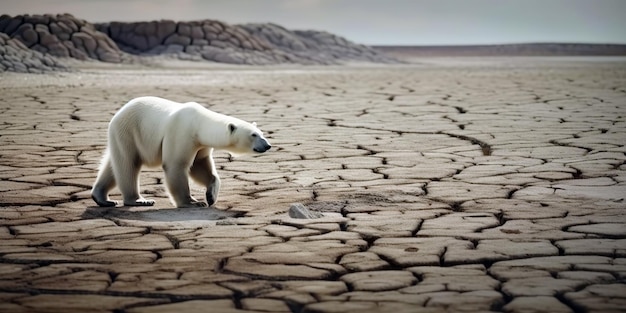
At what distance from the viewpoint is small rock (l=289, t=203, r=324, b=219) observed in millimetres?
4305

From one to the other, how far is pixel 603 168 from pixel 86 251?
3345mm

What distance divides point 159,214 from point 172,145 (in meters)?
0.33

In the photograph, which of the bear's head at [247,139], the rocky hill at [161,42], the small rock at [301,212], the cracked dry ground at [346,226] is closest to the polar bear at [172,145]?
the bear's head at [247,139]

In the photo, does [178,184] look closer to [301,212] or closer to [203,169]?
[203,169]

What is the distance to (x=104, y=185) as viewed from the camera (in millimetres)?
4773

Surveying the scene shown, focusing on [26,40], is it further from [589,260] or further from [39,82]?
[589,260]

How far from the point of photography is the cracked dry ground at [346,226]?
3.05m

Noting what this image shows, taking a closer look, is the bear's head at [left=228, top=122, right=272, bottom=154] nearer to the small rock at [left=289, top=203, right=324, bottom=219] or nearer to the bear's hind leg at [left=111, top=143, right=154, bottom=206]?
the small rock at [left=289, top=203, right=324, bottom=219]

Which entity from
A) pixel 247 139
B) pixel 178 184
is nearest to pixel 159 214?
pixel 178 184

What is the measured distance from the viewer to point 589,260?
3.46 m

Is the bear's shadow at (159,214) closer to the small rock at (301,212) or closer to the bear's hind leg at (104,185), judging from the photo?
the bear's hind leg at (104,185)

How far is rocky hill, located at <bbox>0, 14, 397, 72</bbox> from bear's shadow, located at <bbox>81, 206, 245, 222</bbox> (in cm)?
1530

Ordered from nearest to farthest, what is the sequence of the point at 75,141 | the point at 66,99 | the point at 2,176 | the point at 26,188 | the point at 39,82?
the point at 26,188
the point at 2,176
the point at 75,141
the point at 66,99
the point at 39,82

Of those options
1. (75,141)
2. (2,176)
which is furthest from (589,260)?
(75,141)
